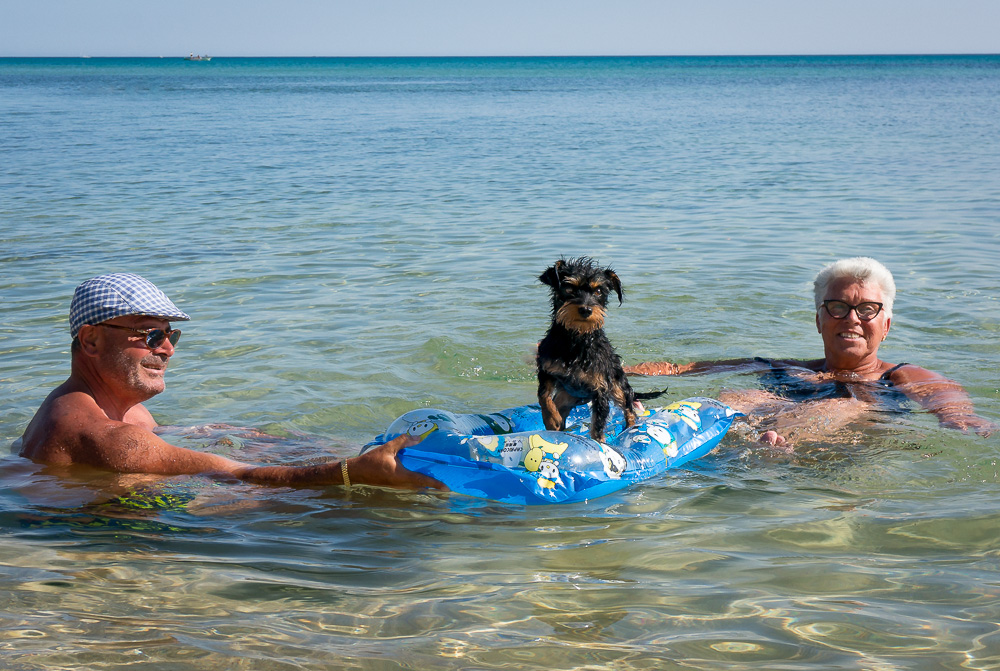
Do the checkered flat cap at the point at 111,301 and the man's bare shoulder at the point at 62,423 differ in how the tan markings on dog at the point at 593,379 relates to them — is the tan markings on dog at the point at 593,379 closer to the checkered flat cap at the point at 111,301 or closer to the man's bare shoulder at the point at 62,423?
the checkered flat cap at the point at 111,301

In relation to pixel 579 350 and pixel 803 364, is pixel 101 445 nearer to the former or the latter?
pixel 579 350

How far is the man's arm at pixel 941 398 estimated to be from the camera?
539cm

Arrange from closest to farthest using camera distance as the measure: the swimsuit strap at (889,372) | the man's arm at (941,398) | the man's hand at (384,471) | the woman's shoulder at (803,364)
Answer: the man's hand at (384,471) < the man's arm at (941,398) < the swimsuit strap at (889,372) < the woman's shoulder at (803,364)

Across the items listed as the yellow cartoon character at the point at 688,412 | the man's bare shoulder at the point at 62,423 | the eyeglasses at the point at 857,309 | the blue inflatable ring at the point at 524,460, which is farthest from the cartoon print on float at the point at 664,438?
the man's bare shoulder at the point at 62,423

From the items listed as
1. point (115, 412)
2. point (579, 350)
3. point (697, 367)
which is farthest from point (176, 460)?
point (697, 367)

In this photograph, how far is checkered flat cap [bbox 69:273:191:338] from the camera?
4.48m

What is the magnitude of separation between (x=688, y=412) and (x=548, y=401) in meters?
0.95

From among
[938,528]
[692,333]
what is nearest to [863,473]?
[938,528]

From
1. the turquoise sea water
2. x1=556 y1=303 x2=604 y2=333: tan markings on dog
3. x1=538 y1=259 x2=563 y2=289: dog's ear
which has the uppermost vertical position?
x1=538 y1=259 x2=563 y2=289: dog's ear

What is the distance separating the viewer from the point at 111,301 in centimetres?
448

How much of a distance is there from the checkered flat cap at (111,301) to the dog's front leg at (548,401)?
71.4 inches

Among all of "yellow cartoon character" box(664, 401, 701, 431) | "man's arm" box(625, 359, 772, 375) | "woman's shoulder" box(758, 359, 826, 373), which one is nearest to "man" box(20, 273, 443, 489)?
"yellow cartoon character" box(664, 401, 701, 431)

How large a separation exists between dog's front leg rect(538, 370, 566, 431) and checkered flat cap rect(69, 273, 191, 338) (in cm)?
181

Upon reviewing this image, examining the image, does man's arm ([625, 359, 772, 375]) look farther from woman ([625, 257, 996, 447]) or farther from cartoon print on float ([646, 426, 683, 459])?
cartoon print on float ([646, 426, 683, 459])
